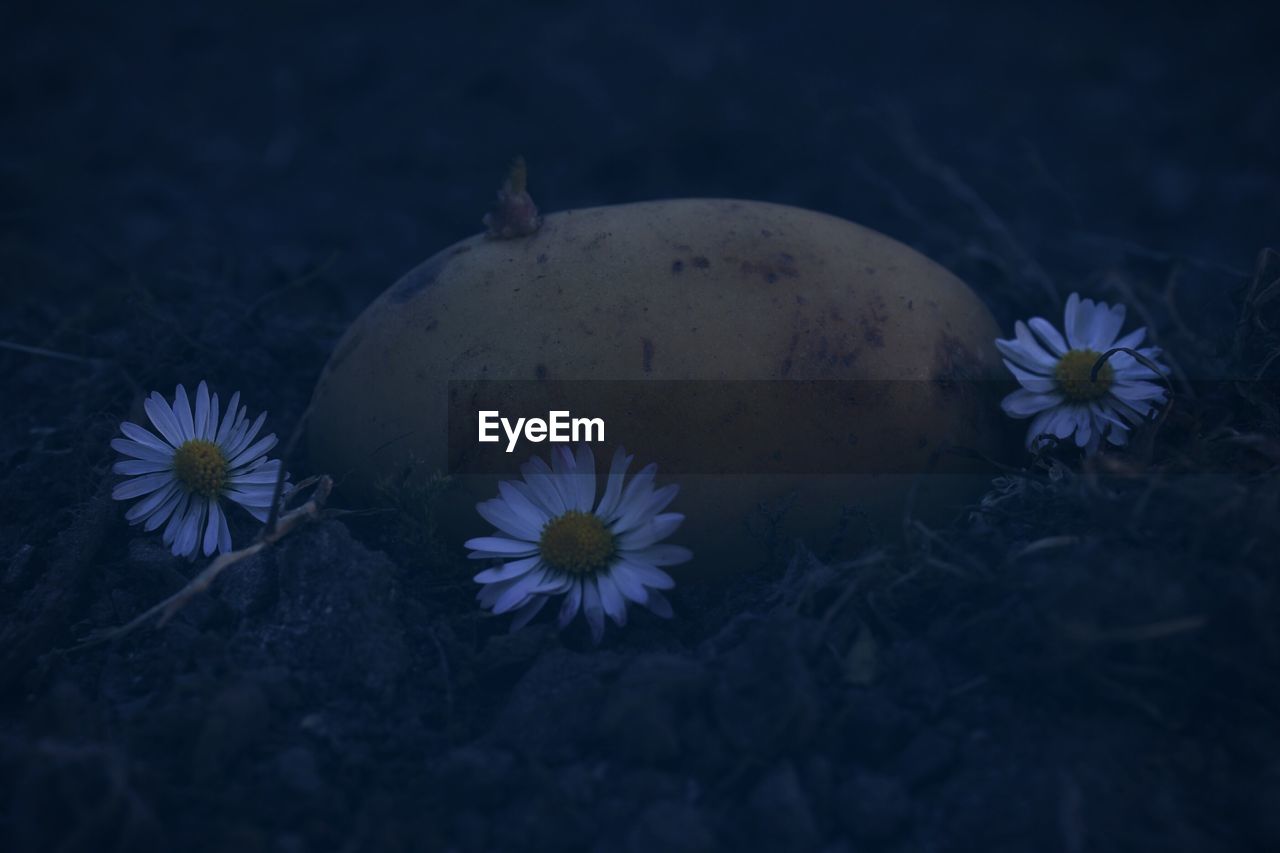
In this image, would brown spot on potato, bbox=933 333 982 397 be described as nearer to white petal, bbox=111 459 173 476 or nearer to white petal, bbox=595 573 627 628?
white petal, bbox=595 573 627 628

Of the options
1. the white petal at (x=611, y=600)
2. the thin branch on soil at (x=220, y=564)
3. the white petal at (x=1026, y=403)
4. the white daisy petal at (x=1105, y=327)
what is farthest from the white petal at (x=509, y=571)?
the white daisy petal at (x=1105, y=327)

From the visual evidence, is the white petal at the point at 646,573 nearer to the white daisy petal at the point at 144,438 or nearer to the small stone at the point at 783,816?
the small stone at the point at 783,816

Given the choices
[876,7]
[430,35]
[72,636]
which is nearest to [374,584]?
[72,636]

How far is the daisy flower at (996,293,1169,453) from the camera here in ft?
6.36

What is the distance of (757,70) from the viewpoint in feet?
12.4

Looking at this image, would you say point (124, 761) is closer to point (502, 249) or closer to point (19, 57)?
point (502, 249)

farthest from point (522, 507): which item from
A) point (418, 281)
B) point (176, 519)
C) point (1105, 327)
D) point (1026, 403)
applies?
point (1105, 327)

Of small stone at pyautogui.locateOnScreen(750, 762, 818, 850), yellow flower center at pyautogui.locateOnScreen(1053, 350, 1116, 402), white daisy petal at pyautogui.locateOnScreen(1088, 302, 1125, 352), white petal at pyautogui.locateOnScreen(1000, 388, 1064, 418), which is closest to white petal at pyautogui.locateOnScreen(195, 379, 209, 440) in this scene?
small stone at pyautogui.locateOnScreen(750, 762, 818, 850)

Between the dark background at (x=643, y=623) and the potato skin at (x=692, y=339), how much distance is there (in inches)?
5.0

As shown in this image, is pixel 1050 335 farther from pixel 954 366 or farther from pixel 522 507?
pixel 522 507

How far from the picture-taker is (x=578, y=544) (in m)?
1.73

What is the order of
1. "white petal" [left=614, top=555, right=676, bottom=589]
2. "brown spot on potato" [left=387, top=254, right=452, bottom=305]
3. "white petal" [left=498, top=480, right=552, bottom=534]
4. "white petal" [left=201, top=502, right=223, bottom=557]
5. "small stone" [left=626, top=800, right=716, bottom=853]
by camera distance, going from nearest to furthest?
"small stone" [left=626, top=800, right=716, bottom=853], "white petal" [left=614, top=555, right=676, bottom=589], "white petal" [left=498, top=480, right=552, bottom=534], "white petal" [left=201, top=502, right=223, bottom=557], "brown spot on potato" [left=387, top=254, right=452, bottom=305]

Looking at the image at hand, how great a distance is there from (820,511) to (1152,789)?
0.66 m

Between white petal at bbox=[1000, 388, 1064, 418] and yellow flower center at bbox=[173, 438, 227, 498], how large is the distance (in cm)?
145
